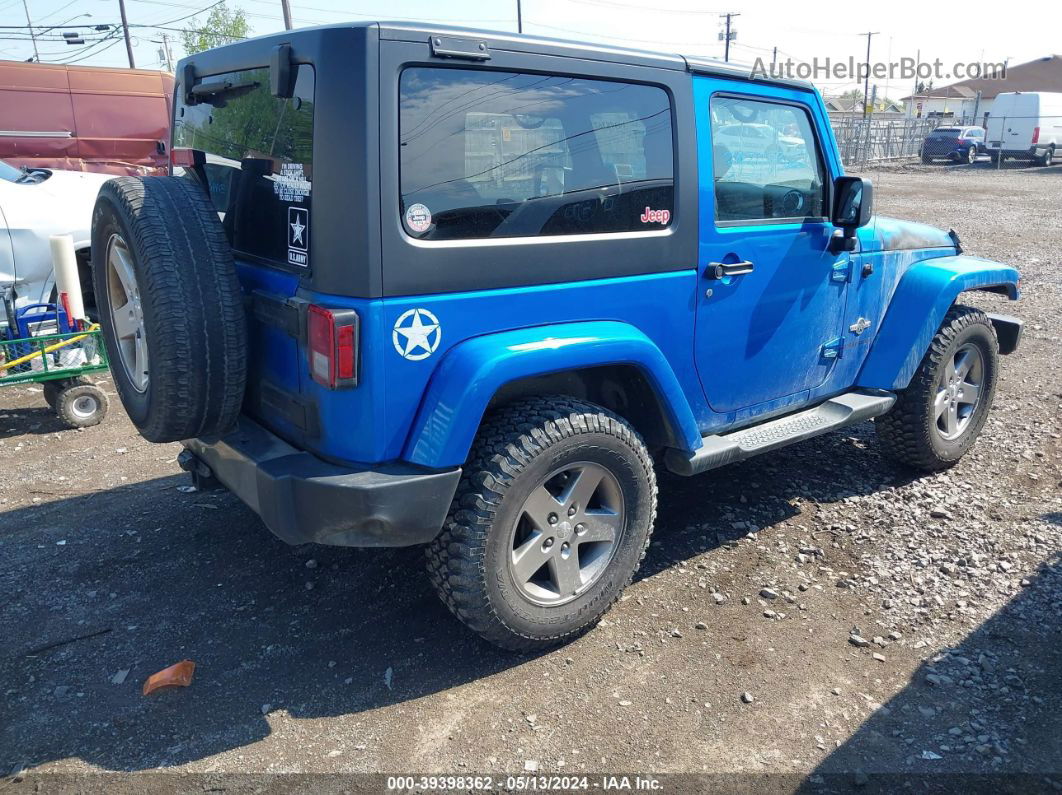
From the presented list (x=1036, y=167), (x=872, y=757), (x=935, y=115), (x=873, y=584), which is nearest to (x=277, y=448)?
(x=872, y=757)

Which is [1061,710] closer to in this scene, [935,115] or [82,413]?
[82,413]

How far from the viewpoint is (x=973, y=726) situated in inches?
110

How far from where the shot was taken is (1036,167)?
30422 millimetres

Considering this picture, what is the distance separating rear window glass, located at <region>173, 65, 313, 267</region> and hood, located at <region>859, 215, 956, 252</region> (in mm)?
2710

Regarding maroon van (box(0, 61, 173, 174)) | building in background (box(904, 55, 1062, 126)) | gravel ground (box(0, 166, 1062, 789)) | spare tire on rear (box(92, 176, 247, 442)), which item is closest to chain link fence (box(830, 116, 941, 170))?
building in background (box(904, 55, 1062, 126))

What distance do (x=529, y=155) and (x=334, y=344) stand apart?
0.94m

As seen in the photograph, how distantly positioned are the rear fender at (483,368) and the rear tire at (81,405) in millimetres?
3764

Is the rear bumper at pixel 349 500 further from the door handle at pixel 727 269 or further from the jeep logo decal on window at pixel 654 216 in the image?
the door handle at pixel 727 269

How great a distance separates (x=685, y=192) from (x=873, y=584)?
1.85m

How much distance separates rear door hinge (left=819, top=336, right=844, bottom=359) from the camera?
4086 millimetres

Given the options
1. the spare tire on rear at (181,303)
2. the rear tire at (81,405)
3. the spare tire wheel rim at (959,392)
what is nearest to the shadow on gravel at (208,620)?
the spare tire wheel rim at (959,392)

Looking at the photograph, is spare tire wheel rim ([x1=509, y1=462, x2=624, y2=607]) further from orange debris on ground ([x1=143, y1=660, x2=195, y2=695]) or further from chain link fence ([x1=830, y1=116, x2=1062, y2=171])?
chain link fence ([x1=830, y1=116, x2=1062, y2=171])

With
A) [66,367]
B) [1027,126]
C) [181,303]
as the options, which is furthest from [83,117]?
[1027,126]

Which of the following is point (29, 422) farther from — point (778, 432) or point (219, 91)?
point (778, 432)
